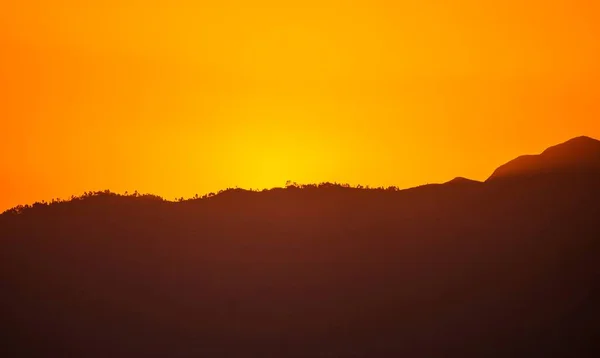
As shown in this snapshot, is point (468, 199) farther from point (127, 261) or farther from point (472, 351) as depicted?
point (127, 261)

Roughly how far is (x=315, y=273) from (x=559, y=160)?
59.8 feet

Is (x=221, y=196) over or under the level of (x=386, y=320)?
over

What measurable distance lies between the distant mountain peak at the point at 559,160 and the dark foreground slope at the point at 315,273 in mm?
2236

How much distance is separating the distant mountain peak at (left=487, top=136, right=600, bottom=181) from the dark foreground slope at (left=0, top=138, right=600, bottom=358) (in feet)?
7.34

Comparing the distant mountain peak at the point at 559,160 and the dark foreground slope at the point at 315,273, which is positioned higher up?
the distant mountain peak at the point at 559,160

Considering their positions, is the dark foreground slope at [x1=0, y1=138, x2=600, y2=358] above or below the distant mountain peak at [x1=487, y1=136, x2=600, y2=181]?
below

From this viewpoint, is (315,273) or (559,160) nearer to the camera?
(315,273)

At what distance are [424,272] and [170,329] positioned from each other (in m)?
13.6

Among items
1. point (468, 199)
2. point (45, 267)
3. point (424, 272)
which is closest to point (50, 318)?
point (45, 267)

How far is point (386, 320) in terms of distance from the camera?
196ft

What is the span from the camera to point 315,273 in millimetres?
63594

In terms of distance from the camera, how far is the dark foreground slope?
2282 inches

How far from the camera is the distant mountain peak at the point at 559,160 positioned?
70.8 m

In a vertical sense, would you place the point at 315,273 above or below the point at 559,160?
below
